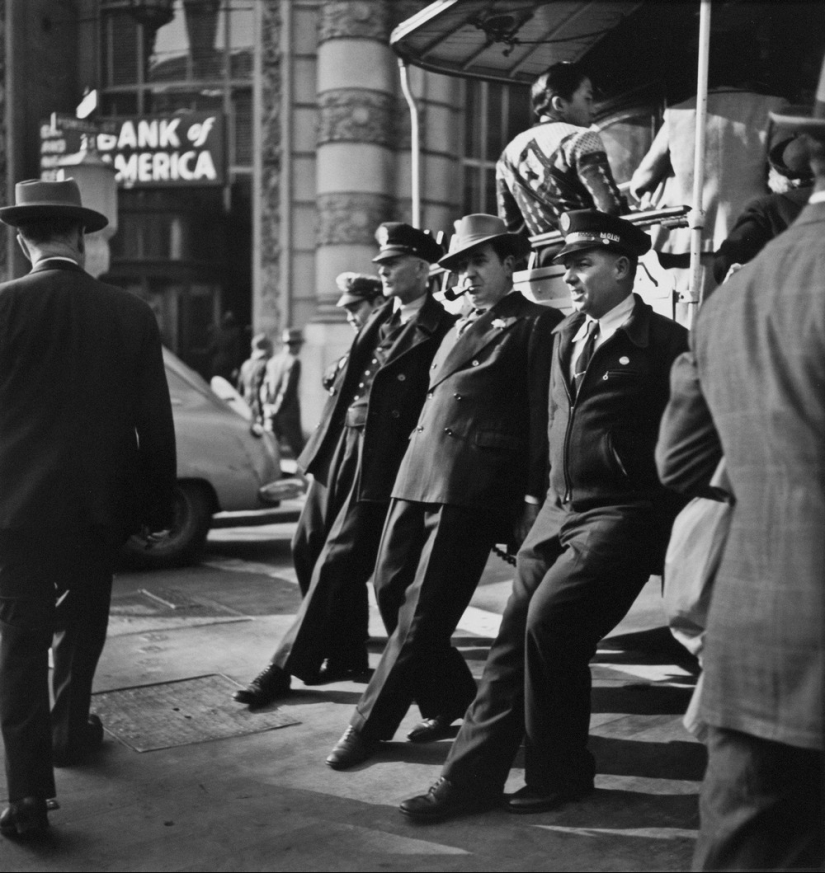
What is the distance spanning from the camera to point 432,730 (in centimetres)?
477

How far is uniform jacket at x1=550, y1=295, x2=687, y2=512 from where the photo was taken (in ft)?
12.8

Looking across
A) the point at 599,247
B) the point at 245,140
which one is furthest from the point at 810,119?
the point at 245,140

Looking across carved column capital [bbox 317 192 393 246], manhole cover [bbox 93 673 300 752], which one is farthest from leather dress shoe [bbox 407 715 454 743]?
carved column capital [bbox 317 192 393 246]

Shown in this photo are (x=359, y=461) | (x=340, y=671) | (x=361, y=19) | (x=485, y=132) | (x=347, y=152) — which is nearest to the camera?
(x=359, y=461)

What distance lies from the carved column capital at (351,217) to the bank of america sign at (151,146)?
2785 millimetres

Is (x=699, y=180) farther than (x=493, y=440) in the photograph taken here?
Yes

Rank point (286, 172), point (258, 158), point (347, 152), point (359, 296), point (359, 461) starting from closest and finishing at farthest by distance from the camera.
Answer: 1. point (359, 461)
2. point (359, 296)
3. point (347, 152)
4. point (286, 172)
5. point (258, 158)

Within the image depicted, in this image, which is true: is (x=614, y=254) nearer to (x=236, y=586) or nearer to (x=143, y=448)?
(x=143, y=448)

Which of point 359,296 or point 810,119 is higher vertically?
point 810,119

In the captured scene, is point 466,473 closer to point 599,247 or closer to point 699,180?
point 599,247

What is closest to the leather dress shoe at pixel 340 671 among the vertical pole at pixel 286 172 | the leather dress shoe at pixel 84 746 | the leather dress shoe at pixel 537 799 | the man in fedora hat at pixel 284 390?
the leather dress shoe at pixel 84 746

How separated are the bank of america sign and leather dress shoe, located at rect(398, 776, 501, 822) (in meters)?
16.2

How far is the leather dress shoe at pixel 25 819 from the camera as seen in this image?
145 inches

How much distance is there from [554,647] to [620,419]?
2.74 feet
